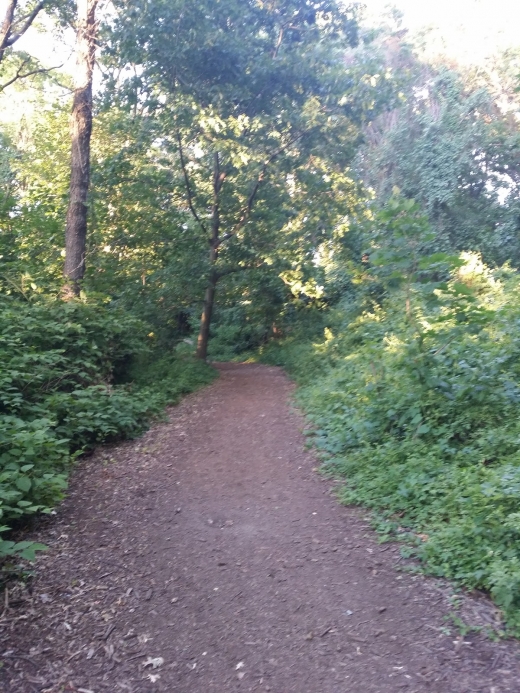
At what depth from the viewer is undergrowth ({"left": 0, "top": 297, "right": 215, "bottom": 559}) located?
519 centimetres

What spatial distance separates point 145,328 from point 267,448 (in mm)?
5450

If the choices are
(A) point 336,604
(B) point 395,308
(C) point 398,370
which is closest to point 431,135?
(B) point 395,308

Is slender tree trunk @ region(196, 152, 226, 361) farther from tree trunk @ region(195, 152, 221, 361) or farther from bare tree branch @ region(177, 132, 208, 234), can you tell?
bare tree branch @ region(177, 132, 208, 234)

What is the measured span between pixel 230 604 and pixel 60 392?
193 inches

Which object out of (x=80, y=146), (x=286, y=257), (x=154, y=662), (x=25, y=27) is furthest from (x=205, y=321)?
(x=154, y=662)

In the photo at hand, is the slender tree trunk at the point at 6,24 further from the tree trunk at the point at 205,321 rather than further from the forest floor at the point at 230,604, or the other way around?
the forest floor at the point at 230,604

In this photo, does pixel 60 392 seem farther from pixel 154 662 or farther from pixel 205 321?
pixel 205 321

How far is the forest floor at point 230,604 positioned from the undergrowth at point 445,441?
0.28 metres

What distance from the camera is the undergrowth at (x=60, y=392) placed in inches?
204

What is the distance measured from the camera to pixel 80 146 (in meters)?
11.6

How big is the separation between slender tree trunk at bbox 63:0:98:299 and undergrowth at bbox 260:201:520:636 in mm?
5420

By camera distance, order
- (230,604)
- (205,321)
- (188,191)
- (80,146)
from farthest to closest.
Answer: (205,321), (188,191), (80,146), (230,604)

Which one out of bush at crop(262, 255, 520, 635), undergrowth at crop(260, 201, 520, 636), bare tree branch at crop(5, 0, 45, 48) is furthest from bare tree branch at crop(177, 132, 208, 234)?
bush at crop(262, 255, 520, 635)

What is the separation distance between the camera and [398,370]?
7.87 metres
